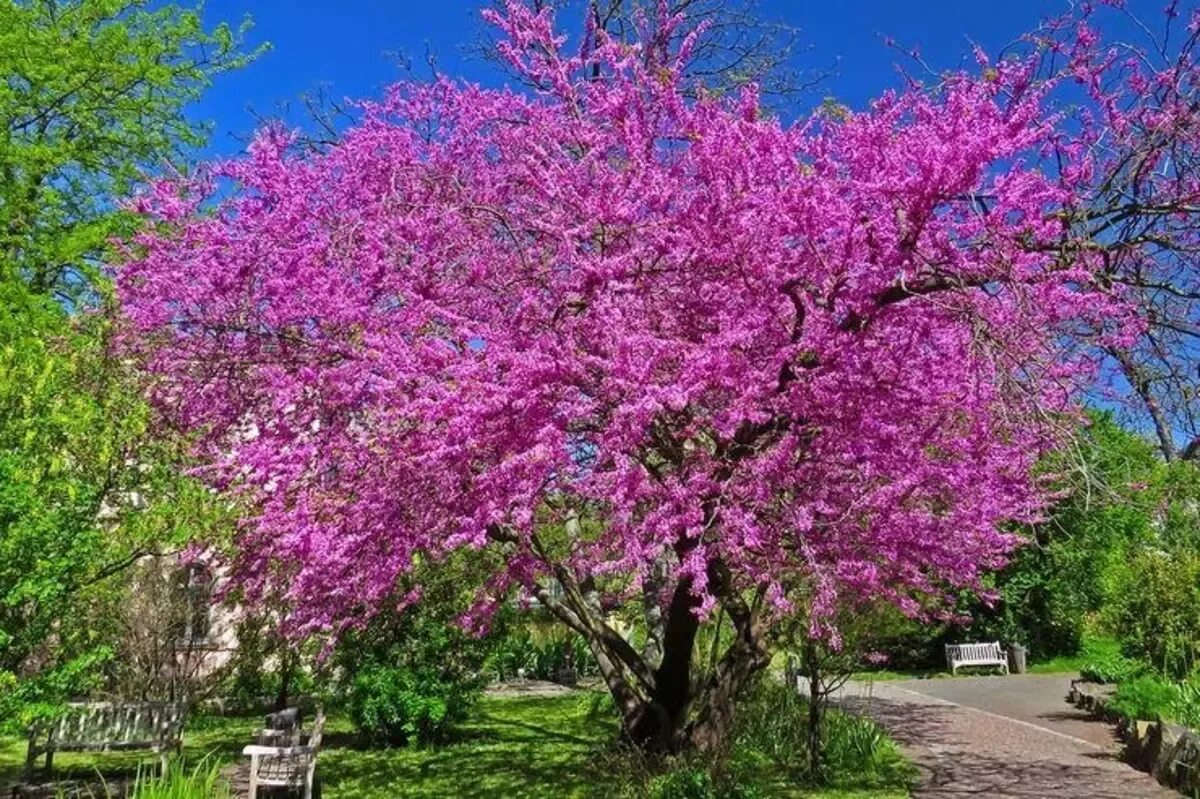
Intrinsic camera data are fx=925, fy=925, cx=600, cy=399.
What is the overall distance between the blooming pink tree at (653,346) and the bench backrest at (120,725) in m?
1.86

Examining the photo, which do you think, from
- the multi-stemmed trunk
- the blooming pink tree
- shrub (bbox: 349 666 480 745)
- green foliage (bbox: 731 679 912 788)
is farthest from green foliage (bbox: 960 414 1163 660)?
shrub (bbox: 349 666 480 745)

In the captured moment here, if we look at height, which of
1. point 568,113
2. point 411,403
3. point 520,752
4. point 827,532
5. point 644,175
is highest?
point 568,113

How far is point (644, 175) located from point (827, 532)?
319 centimetres

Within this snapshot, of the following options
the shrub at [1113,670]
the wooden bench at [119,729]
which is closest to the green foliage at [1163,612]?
the shrub at [1113,670]

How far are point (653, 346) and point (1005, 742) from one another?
9.16m

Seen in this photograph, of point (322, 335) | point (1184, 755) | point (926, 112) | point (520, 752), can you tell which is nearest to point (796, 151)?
point (926, 112)

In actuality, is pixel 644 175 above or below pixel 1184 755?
above

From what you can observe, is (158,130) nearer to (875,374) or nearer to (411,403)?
(411,403)

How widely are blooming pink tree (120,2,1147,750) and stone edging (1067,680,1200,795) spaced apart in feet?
8.81

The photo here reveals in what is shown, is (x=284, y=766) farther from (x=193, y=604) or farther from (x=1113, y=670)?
(x=1113, y=670)

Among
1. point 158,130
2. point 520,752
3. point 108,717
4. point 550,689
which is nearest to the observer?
point 108,717

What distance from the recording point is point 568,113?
8852mm

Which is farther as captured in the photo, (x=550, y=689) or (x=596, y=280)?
(x=550, y=689)

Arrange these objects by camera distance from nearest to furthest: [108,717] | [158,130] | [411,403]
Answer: [411,403], [108,717], [158,130]
